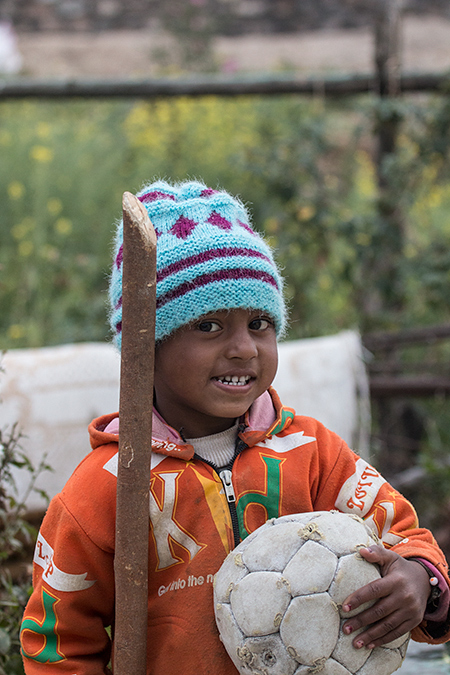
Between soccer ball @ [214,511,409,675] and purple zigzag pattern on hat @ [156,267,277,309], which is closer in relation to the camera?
soccer ball @ [214,511,409,675]

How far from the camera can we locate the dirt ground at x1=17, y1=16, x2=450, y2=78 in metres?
9.58

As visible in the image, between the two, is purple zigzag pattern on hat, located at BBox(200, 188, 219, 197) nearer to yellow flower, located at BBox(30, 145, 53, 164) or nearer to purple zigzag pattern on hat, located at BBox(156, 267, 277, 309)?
purple zigzag pattern on hat, located at BBox(156, 267, 277, 309)

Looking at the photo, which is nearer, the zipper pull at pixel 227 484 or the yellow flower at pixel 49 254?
the zipper pull at pixel 227 484

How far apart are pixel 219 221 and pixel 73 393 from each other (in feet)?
5.63

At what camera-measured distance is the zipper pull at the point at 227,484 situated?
161 centimetres

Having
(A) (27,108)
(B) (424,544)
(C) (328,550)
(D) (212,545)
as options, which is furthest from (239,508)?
(A) (27,108)

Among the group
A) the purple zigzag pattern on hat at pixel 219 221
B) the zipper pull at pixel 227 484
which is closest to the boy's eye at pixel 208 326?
the purple zigzag pattern on hat at pixel 219 221

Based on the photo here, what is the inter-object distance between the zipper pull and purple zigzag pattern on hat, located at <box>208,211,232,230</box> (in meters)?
0.53

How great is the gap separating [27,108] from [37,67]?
246 centimetres

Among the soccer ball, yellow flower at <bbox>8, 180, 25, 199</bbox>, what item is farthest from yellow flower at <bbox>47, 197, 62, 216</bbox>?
the soccer ball

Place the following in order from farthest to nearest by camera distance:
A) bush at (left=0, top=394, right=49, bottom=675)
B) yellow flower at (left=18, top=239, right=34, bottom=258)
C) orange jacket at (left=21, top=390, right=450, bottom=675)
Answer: yellow flower at (left=18, top=239, right=34, bottom=258), bush at (left=0, top=394, right=49, bottom=675), orange jacket at (left=21, top=390, right=450, bottom=675)

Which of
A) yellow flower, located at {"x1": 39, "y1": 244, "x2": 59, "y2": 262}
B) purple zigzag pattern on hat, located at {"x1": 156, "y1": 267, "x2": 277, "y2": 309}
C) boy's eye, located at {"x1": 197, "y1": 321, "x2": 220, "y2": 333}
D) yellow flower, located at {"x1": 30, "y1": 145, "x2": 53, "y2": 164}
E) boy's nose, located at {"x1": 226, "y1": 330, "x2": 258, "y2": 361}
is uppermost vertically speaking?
yellow flower, located at {"x1": 30, "y1": 145, "x2": 53, "y2": 164}

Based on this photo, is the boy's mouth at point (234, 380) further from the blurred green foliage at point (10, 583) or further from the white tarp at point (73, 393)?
the white tarp at point (73, 393)

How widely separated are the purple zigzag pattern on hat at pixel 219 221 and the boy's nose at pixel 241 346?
0.76ft
